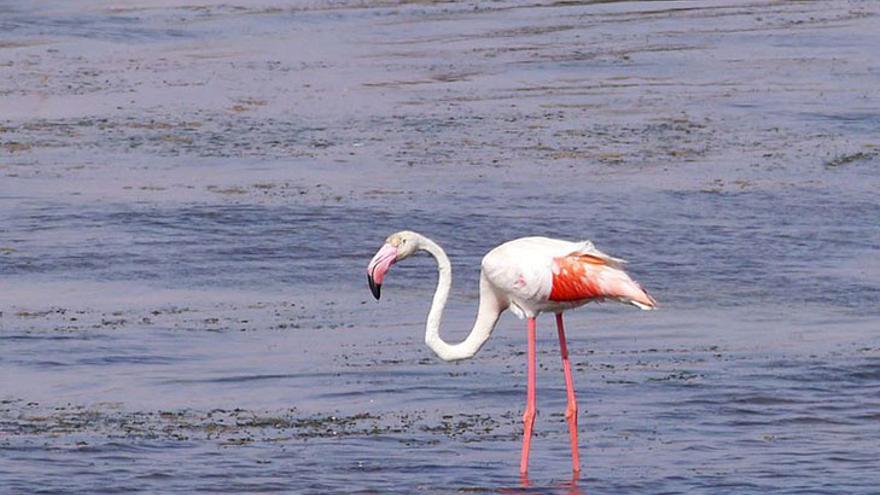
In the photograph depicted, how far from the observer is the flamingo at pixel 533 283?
9.48m

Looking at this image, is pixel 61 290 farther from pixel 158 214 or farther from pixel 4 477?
pixel 4 477

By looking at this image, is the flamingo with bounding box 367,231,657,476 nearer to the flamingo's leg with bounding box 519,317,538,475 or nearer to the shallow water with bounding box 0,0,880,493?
the flamingo's leg with bounding box 519,317,538,475

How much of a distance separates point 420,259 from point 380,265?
3675 millimetres

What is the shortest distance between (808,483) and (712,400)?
1.32 metres

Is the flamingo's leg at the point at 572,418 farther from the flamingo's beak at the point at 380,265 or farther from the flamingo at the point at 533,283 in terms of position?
the flamingo's beak at the point at 380,265

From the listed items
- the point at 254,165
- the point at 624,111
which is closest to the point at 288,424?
the point at 254,165

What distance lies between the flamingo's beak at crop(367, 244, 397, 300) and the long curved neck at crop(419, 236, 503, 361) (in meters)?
0.15

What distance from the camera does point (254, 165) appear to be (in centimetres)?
1611

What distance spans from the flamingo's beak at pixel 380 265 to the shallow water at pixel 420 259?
0.67m

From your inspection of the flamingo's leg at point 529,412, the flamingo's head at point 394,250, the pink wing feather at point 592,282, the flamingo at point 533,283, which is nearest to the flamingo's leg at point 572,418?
the flamingo at point 533,283

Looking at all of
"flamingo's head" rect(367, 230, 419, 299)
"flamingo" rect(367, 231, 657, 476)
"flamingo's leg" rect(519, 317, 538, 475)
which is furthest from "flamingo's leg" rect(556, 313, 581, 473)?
"flamingo's head" rect(367, 230, 419, 299)

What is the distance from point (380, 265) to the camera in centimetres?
968

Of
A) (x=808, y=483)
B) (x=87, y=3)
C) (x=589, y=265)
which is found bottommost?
(x=808, y=483)

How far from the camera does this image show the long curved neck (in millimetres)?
9781
